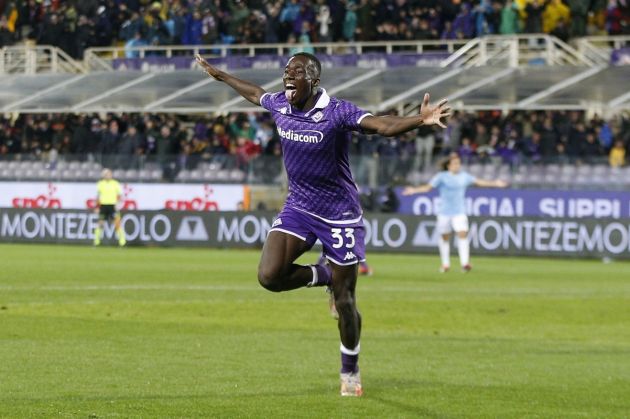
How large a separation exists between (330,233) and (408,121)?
1.63 m

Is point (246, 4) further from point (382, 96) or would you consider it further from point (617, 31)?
point (617, 31)

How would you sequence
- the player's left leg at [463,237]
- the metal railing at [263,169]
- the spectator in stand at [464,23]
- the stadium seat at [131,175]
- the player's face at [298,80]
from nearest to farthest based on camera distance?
the player's face at [298,80] → the player's left leg at [463,237] → the metal railing at [263,169] → the spectator in stand at [464,23] → the stadium seat at [131,175]

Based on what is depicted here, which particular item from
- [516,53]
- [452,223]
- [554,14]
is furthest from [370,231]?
[452,223]

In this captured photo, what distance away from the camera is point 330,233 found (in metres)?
12.2

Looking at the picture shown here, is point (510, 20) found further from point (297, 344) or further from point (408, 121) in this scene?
point (408, 121)

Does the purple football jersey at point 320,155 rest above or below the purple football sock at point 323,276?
above

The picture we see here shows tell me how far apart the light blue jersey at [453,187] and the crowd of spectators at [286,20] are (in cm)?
1103

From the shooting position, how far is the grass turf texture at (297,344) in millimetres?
11820

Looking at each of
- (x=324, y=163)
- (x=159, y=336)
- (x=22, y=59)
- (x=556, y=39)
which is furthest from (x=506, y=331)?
(x=22, y=59)

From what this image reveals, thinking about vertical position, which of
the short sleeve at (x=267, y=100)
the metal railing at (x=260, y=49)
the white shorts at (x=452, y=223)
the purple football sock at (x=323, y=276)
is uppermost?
the metal railing at (x=260, y=49)

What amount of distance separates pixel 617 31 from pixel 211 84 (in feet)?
39.3

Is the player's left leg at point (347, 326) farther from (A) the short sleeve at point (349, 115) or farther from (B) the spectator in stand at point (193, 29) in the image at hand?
(B) the spectator in stand at point (193, 29)

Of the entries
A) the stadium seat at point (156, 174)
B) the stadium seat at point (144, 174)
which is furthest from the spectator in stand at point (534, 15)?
the stadium seat at point (144, 174)

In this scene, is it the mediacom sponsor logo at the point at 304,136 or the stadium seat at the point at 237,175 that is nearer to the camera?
the mediacom sponsor logo at the point at 304,136
